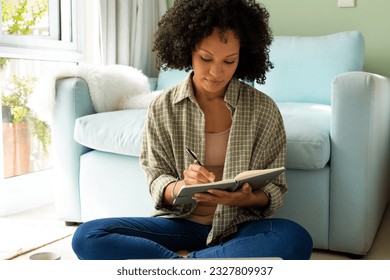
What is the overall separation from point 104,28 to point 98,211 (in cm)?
101

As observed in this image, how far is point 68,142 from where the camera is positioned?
1752mm

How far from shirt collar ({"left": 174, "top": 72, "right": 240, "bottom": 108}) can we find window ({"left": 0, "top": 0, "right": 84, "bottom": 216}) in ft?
3.06

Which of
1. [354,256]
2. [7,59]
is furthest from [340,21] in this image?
[7,59]

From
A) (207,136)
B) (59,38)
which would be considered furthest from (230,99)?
(59,38)

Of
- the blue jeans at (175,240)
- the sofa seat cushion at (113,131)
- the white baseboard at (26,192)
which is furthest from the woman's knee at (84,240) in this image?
the white baseboard at (26,192)

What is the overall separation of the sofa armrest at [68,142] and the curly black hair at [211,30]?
1.76ft

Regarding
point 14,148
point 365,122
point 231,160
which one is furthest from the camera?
point 14,148

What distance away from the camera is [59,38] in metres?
2.41

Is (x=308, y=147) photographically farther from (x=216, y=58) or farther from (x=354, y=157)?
(x=216, y=58)

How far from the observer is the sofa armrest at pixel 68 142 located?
1.72m

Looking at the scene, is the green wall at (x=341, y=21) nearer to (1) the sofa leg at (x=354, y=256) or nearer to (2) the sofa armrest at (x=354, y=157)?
(2) the sofa armrest at (x=354, y=157)

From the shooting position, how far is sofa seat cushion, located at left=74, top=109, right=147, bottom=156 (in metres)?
1.59

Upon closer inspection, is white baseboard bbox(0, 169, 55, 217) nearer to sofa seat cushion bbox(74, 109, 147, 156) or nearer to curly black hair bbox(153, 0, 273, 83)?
sofa seat cushion bbox(74, 109, 147, 156)
